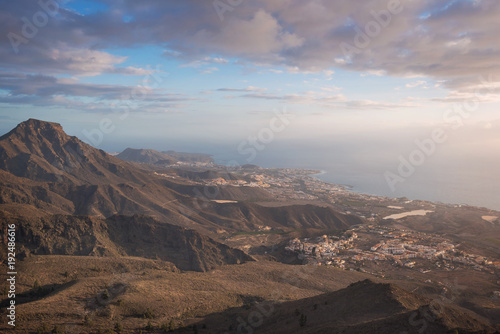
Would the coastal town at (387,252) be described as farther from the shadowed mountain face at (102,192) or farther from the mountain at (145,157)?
the mountain at (145,157)

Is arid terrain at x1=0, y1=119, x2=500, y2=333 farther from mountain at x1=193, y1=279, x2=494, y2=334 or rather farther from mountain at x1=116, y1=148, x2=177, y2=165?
mountain at x1=116, y1=148, x2=177, y2=165

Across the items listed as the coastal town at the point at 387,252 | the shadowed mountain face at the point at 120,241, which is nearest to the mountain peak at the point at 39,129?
the shadowed mountain face at the point at 120,241

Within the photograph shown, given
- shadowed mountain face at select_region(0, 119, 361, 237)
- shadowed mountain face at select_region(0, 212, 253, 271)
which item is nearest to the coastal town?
shadowed mountain face at select_region(0, 119, 361, 237)

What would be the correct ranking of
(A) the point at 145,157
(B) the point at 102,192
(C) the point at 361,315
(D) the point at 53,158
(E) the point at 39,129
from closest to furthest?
(C) the point at 361,315 < (B) the point at 102,192 < (D) the point at 53,158 < (E) the point at 39,129 < (A) the point at 145,157

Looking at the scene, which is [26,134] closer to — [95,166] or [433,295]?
[95,166]

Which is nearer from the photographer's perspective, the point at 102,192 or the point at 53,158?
the point at 102,192

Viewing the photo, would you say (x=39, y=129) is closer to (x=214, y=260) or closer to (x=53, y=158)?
(x=53, y=158)

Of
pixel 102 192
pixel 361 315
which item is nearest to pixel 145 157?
pixel 102 192

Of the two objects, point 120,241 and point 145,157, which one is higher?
point 145,157
